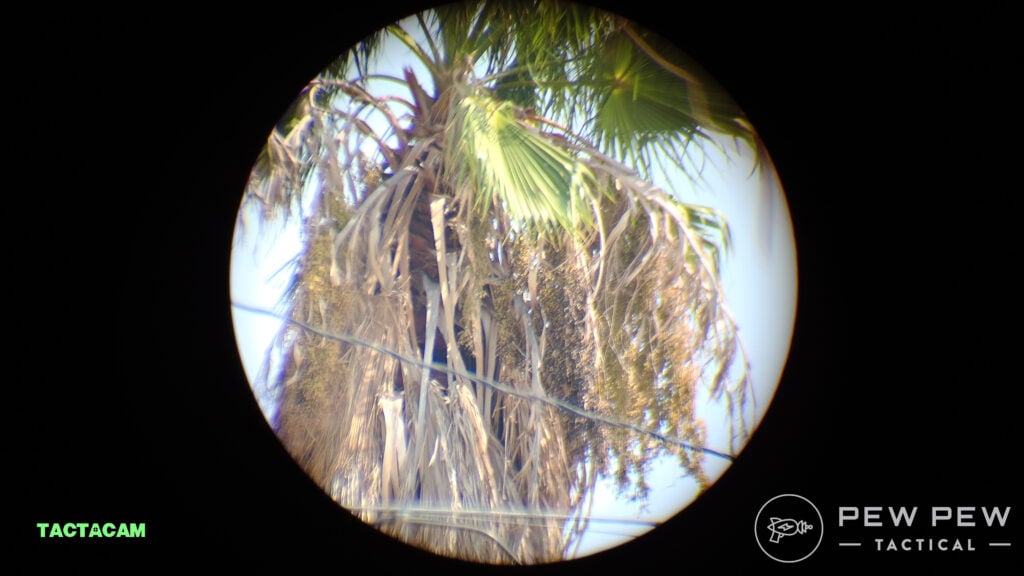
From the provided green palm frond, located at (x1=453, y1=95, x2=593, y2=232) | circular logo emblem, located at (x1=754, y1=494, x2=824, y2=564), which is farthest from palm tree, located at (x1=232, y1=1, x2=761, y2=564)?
circular logo emblem, located at (x1=754, y1=494, x2=824, y2=564)

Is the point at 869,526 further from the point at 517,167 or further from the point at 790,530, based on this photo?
the point at 517,167

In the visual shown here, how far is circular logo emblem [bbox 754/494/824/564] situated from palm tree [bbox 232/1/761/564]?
178 mm

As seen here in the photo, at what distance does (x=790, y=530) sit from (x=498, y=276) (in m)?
0.76

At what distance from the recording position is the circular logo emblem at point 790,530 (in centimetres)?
129

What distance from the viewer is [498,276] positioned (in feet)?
4.32

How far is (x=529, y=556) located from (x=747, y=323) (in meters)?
0.64

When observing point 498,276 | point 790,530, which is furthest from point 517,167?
point 790,530

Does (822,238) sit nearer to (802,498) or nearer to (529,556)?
(802,498)

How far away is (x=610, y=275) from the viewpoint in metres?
1.33

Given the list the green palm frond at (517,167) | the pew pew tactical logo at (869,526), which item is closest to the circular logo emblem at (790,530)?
the pew pew tactical logo at (869,526)

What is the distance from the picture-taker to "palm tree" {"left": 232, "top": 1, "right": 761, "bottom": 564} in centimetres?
130

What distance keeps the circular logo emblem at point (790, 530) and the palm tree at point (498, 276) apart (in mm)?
178

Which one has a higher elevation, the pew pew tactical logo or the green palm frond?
the green palm frond

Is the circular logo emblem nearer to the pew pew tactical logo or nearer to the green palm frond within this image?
the pew pew tactical logo
